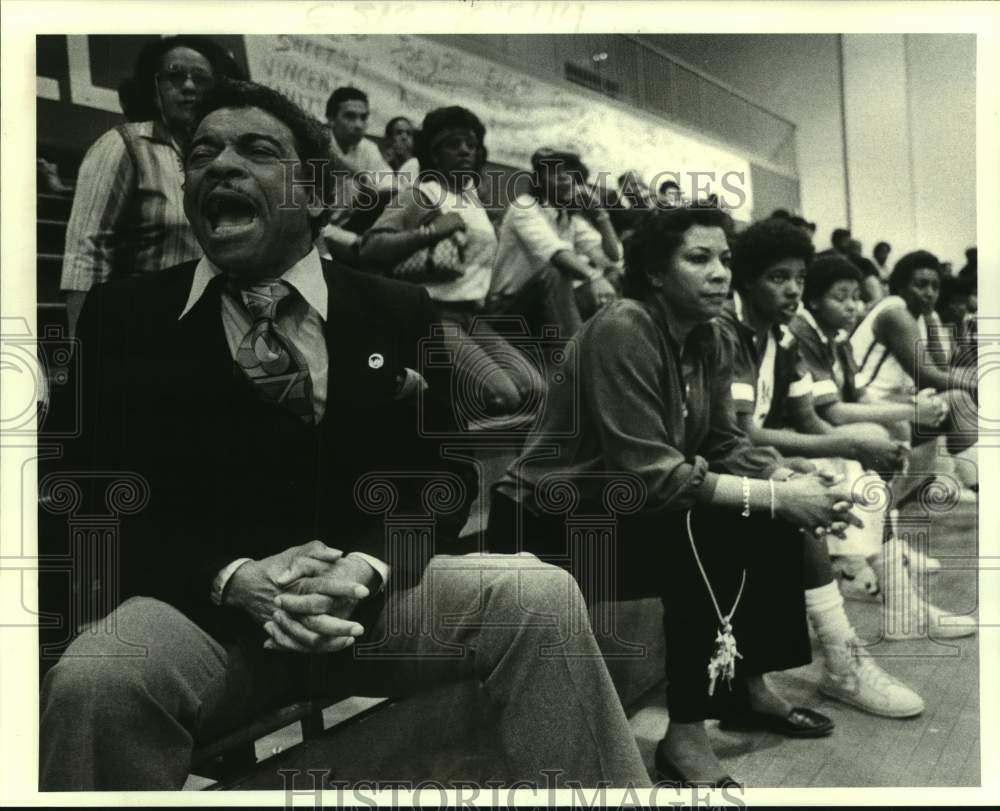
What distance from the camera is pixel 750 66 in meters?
2.61

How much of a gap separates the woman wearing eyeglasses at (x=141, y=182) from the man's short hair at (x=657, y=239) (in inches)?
46.3

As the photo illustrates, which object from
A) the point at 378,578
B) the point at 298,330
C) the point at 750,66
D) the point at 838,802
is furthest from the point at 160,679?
the point at 750,66

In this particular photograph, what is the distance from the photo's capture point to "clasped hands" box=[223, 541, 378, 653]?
7.98 feet

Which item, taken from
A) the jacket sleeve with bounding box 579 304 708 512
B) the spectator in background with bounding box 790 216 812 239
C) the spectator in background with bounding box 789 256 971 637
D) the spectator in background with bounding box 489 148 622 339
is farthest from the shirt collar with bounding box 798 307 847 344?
the spectator in background with bounding box 489 148 622 339

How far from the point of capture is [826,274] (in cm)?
268

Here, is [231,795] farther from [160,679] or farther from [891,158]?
[891,158]

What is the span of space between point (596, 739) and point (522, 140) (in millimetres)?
1633

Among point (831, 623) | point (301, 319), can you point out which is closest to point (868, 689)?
point (831, 623)

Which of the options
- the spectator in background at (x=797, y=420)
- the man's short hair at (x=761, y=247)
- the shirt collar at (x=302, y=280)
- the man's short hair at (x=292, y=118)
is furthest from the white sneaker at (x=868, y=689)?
the man's short hair at (x=292, y=118)

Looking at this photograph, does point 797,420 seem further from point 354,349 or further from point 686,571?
point 354,349

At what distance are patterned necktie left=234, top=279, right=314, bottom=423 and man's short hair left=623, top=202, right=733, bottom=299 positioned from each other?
3.02 feet

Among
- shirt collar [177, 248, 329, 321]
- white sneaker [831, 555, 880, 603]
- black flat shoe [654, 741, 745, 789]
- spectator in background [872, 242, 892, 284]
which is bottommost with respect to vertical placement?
black flat shoe [654, 741, 745, 789]

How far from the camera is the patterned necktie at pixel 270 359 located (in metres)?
2.46

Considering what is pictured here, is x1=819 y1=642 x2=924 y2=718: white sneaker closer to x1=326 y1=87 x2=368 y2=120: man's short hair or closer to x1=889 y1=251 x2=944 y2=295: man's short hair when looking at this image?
x1=889 y1=251 x2=944 y2=295: man's short hair
